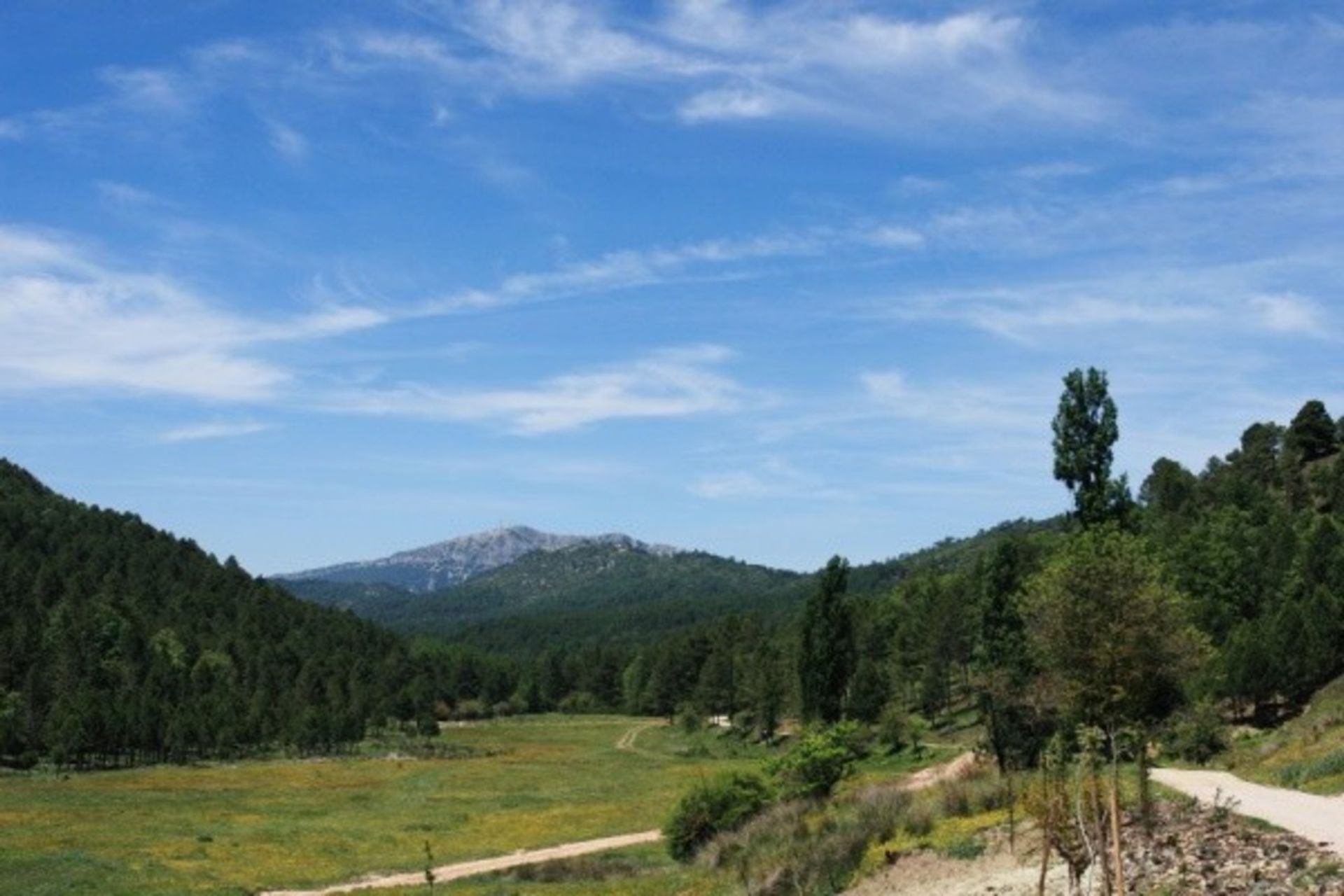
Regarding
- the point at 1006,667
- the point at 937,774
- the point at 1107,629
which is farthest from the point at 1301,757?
the point at 937,774

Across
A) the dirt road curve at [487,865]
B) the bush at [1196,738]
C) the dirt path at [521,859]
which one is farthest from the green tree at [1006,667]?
the dirt road curve at [487,865]

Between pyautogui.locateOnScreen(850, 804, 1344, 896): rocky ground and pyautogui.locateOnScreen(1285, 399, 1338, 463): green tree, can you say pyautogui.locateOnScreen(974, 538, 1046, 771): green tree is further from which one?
pyautogui.locateOnScreen(1285, 399, 1338, 463): green tree

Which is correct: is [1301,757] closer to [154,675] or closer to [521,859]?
[521,859]

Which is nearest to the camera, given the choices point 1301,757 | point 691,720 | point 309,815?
point 1301,757

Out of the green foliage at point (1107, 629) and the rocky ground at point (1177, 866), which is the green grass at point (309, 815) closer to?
the rocky ground at point (1177, 866)

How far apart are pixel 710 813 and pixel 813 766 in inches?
231

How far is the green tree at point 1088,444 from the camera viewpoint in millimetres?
45625

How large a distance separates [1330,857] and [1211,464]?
19210 centimetres

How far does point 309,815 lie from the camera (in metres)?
77.4

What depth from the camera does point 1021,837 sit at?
27.5 metres

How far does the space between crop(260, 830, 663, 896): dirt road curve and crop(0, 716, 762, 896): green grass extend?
1.76 m

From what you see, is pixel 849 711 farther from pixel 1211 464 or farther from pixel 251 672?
pixel 1211 464

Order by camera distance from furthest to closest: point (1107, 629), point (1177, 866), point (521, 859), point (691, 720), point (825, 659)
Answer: point (691, 720), point (825, 659), point (521, 859), point (1107, 629), point (1177, 866)

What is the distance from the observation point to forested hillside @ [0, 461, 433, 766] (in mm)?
122625
